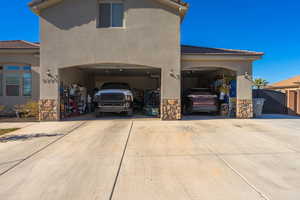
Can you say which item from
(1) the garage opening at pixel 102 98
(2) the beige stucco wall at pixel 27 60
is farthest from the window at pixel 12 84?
(1) the garage opening at pixel 102 98

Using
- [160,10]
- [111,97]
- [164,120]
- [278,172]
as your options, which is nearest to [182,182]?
[278,172]

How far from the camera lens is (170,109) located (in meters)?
9.76

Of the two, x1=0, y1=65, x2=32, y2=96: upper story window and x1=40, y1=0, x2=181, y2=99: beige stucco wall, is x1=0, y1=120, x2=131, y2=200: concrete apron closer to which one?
x1=40, y1=0, x2=181, y2=99: beige stucco wall

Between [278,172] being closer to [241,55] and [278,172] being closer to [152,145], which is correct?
[152,145]

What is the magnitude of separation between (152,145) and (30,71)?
31.2ft

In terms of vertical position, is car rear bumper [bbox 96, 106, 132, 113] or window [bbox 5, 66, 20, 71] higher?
window [bbox 5, 66, 20, 71]

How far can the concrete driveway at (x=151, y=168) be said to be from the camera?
9.62 ft

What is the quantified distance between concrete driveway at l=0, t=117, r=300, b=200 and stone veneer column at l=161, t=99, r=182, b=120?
347 cm

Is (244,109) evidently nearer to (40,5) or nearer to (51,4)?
(51,4)

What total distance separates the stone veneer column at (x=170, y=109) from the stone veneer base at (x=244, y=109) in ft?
11.8

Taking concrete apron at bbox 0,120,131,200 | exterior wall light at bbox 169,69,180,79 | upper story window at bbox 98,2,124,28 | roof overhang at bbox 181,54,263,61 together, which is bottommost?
concrete apron at bbox 0,120,131,200

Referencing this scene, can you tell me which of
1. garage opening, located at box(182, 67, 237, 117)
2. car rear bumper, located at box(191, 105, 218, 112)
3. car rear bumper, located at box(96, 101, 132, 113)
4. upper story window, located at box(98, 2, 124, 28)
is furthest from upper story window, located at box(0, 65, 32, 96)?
car rear bumper, located at box(191, 105, 218, 112)

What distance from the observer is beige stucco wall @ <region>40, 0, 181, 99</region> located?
31.0 ft

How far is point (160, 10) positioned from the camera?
A: 9.62 meters
